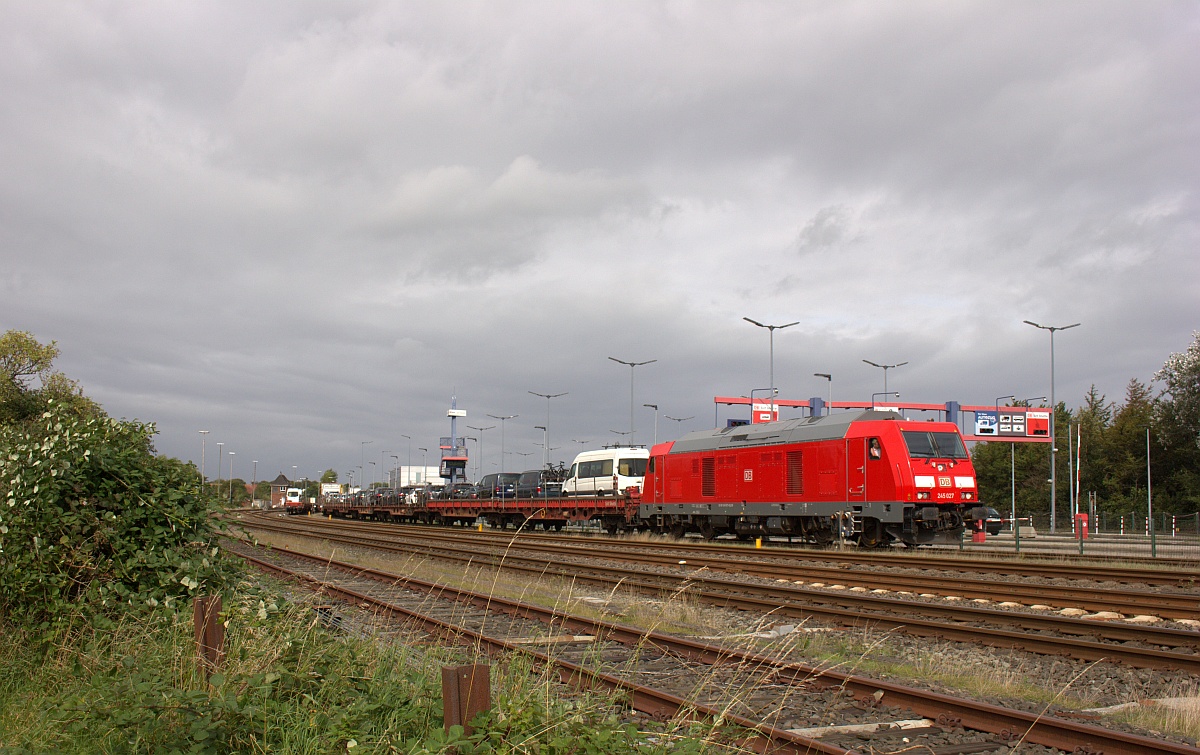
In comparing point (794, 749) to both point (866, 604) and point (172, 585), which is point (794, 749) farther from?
point (866, 604)

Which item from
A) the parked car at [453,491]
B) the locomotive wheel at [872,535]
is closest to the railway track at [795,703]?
the locomotive wheel at [872,535]

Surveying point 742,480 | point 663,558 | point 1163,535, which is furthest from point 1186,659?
point 1163,535

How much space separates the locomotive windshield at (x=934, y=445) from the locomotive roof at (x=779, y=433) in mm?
696

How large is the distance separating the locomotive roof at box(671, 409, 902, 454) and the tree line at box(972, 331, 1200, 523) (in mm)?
31125

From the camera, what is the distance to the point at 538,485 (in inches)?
1877

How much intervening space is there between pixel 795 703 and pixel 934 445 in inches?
675

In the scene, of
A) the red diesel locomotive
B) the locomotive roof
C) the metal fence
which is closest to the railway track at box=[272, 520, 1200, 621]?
the red diesel locomotive

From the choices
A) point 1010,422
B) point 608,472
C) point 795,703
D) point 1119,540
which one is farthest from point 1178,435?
point 795,703

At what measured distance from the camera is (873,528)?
2392 centimetres

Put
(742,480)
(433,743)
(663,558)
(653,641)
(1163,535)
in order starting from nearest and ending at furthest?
1. (433,743)
2. (653,641)
3. (663,558)
4. (742,480)
5. (1163,535)

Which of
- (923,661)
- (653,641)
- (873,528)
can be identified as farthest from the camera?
(873,528)

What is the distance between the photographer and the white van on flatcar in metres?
40.0

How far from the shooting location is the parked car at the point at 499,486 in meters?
48.5

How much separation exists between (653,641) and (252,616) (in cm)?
431
